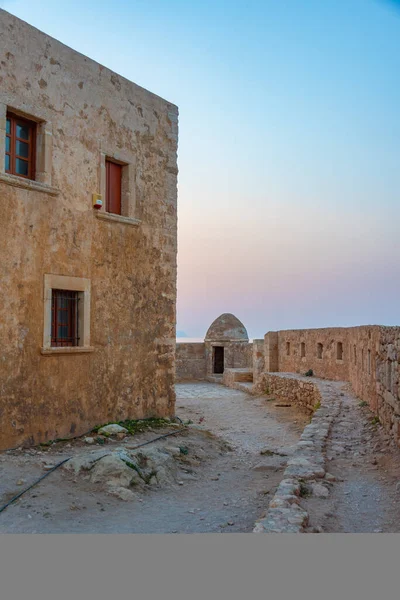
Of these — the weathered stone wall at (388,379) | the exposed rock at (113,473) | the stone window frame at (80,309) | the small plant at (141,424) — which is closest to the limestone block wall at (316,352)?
the weathered stone wall at (388,379)

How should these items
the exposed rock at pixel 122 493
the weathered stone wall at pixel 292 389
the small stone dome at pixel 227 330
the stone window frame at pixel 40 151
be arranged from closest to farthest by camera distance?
the exposed rock at pixel 122 493
the stone window frame at pixel 40 151
the weathered stone wall at pixel 292 389
the small stone dome at pixel 227 330

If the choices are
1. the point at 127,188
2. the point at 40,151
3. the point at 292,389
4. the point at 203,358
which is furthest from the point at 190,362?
the point at 40,151

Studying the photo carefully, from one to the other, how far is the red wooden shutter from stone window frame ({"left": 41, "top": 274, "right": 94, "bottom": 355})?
1.59m

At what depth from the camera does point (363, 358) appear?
1061cm

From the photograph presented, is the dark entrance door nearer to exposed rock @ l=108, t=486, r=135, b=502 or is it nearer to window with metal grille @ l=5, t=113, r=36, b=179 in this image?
window with metal grille @ l=5, t=113, r=36, b=179

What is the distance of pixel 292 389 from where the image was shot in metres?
15.2

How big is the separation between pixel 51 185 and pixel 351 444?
5881 millimetres

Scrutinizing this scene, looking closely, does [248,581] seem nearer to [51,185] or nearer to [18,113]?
[51,185]

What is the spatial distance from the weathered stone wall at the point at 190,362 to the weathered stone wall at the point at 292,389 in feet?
23.7

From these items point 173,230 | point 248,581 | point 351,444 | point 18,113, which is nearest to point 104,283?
point 173,230

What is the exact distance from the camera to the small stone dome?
24672 millimetres

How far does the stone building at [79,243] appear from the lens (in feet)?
22.9

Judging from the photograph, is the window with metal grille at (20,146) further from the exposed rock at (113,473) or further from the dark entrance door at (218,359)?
the dark entrance door at (218,359)

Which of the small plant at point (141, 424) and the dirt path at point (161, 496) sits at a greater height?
the small plant at point (141, 424)
